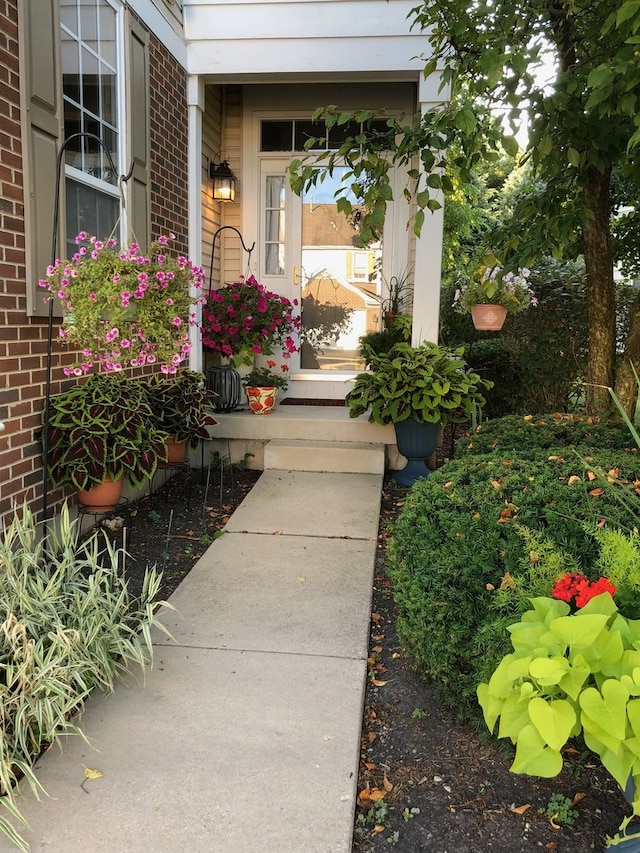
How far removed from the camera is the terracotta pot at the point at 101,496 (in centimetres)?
349

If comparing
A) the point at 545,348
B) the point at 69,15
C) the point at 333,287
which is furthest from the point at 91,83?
the point at 545,348

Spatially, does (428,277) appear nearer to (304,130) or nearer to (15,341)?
(304,130)

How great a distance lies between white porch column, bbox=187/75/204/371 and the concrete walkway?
242 cm

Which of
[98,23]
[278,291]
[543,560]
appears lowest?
[543,560]

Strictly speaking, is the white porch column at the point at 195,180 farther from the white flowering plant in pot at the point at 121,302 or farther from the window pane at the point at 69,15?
the white flowering plant in pot at the point at 121,302

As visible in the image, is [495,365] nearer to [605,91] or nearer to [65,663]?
[605,91]

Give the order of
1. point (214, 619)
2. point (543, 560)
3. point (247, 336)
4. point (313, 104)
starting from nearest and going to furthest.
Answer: point (543, 560), point (214, 619), point (247, 336), point (313, 104)

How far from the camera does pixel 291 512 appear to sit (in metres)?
4.25

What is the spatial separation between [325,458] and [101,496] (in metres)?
1.94

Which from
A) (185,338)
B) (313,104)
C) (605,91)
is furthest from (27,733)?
(313,104)

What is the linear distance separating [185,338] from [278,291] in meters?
3.48

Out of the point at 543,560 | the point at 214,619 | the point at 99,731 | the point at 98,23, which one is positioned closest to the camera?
the point at 543,560

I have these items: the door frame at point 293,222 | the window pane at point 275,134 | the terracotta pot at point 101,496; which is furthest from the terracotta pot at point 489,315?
the terracotta pot at point 101,496

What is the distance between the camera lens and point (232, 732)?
83.1 inches
